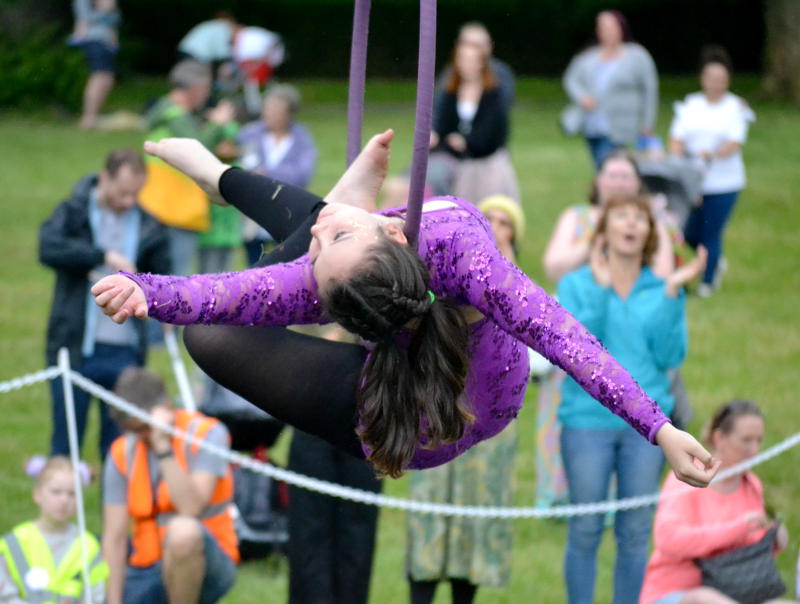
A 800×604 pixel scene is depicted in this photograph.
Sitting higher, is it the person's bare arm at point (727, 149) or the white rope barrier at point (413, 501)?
the person's bare arm at point (727, 149)

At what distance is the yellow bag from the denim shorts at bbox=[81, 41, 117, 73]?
9.08 meters

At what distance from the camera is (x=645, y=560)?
524 centimetres

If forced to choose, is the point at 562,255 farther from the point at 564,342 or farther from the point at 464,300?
the point at 564,342

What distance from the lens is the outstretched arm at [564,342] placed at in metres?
2.99

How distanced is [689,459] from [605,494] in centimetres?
232

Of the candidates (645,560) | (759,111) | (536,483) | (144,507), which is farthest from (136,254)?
(759,111)

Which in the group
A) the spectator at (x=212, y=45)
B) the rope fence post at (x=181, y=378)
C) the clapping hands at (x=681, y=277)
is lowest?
the rope fence post at (x=181, y=378)

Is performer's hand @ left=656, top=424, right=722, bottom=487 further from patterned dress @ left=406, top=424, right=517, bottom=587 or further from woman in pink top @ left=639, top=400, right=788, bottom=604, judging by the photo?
patterned dress @ left=406, top=424, right=517, bottom=587

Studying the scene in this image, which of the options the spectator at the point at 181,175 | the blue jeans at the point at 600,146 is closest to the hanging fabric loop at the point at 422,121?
the spectator at the point at 181,175

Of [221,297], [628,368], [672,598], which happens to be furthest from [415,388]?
[628,368]

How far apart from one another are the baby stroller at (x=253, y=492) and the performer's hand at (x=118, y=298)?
320 centimetres

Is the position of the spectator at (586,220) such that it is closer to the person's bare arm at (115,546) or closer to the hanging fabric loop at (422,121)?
the person's bare arm at (115,546)

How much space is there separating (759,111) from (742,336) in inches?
371

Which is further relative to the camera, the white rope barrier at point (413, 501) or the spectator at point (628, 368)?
the spectator at point (628, 368)
